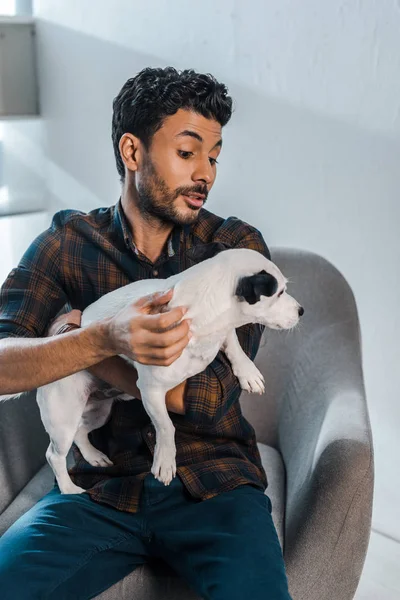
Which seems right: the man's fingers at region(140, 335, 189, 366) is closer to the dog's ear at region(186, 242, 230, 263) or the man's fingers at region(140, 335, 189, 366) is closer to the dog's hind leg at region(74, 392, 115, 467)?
the dog's ear at region(186, 242, 230, 263)

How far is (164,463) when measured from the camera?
4.45 feet

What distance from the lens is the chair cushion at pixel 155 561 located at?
142 centimetres

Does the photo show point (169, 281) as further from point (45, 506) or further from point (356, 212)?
point (356, 212)

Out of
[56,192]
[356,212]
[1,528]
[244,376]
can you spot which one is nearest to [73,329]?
[244,376]

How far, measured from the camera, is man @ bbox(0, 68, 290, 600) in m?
1.32

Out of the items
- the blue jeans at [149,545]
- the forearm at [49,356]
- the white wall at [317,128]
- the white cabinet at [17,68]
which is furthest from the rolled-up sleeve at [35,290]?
the white cabinet at [17,68]

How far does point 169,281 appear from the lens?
1.37 meters

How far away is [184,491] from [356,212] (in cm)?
106

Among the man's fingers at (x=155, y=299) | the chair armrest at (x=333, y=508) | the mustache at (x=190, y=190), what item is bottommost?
the chair armrest at (x=333, y=508)

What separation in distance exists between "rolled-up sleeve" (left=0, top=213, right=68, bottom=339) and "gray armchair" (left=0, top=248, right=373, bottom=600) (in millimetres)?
328

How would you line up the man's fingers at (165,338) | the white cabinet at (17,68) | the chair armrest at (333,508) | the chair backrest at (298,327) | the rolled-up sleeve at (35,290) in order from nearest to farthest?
the man's fingers at (165,338) → the chair armrest at (333,508) → the rolled-up sleeve at (35,290) → the chair backrest at (298,327) → the white cabinet at (17,68)

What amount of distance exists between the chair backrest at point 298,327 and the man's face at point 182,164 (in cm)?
53

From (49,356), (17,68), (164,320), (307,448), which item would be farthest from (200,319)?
(17,68)

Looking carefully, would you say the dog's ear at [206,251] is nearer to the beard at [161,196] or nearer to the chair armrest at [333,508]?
the beard at [161,196]
